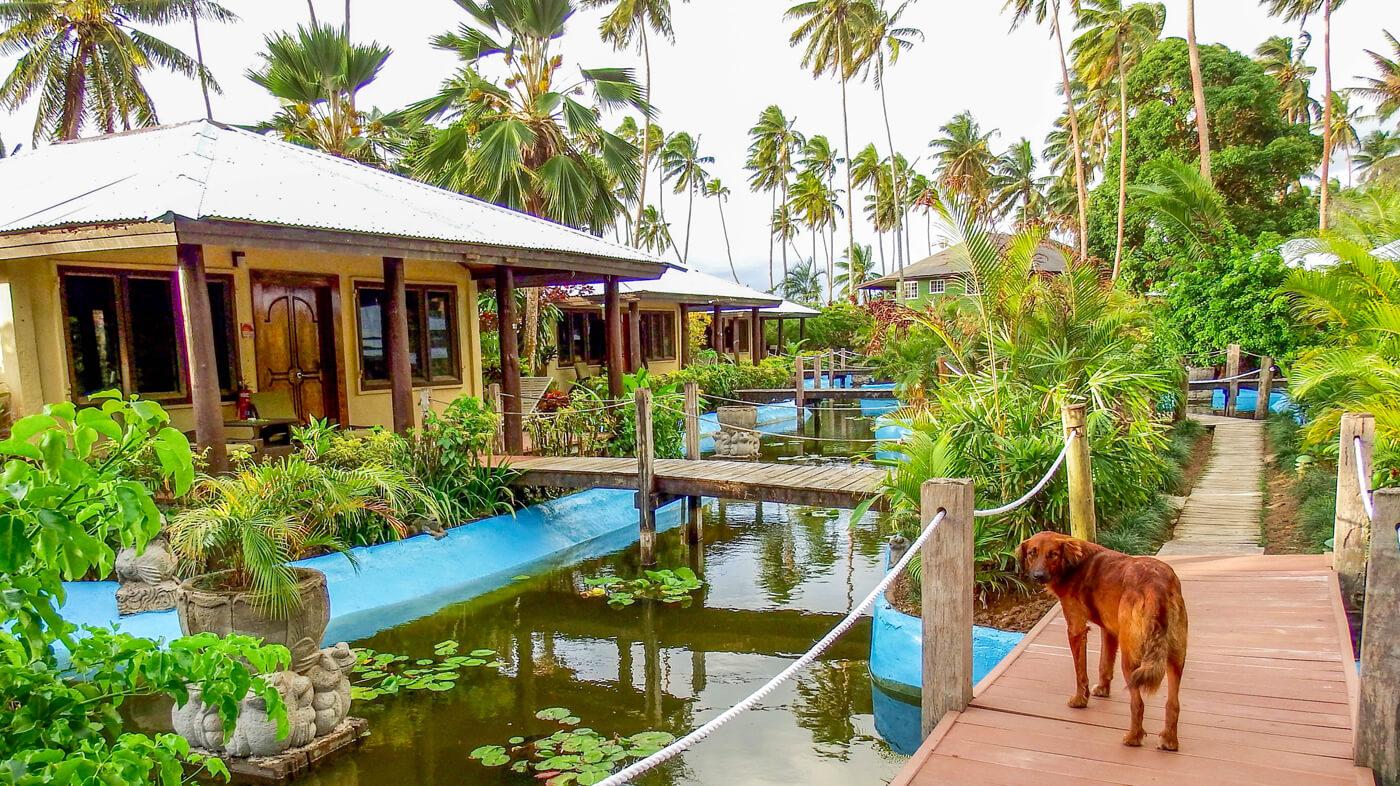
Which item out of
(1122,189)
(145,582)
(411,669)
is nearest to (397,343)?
(145,582)

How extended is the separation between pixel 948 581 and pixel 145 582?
22.0 feet

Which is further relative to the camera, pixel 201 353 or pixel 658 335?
pixel 658 335

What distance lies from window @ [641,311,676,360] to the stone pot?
737 inches

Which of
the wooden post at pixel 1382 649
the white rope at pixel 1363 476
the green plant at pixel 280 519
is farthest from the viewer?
the green plant at pixel 280 519

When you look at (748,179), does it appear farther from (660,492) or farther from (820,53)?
(660,492)

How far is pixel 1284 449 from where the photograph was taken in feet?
34.8

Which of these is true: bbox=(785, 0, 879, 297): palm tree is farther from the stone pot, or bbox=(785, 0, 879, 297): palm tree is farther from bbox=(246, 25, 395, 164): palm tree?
the stone pot

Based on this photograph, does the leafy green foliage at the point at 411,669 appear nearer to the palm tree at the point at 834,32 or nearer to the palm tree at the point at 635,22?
the palm tree at the point at 635,22

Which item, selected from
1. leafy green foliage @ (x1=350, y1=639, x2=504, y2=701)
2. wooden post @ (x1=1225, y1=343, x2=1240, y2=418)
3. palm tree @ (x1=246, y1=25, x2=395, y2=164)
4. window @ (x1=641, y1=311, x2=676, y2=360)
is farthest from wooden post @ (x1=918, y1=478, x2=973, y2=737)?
window @ (x1=641, y1=311, x2=676, y2=360)

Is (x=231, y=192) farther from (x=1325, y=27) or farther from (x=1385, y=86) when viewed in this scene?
(x=1385, y=86)

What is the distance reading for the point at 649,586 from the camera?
29.7ft

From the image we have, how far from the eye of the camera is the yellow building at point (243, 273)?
Answer: 7.97 meters

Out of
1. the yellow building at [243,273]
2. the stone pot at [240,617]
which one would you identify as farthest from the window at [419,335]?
the stone pot at [240,617]

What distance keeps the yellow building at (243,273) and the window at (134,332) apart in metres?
0.02
